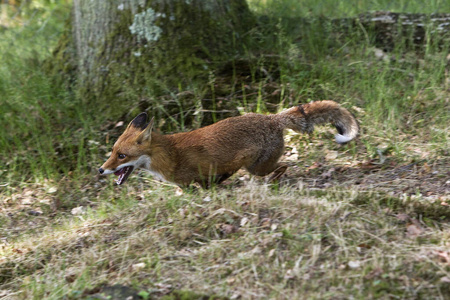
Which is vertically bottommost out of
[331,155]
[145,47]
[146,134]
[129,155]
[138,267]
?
[138,267]

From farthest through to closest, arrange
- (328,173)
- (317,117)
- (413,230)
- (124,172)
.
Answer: (328,173), (317,117), (124,172), (413,230)

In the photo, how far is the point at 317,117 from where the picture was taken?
522cm

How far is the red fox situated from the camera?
16.4 feet

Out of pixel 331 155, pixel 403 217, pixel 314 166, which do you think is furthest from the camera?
pixel 331 155

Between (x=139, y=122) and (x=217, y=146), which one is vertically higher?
(x=139, y=122)

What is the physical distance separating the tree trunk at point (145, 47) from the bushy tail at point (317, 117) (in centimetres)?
185

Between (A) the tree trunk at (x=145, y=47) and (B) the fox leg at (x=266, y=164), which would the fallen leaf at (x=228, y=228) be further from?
(A) the tree trunk at (x=145, y=47)

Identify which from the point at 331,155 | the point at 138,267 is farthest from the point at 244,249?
the point at 331,155

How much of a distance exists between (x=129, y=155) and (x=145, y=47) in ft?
7.51

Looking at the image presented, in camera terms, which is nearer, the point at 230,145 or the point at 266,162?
the point at 230,145

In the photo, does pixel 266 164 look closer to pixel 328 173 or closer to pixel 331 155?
pixel 328 173

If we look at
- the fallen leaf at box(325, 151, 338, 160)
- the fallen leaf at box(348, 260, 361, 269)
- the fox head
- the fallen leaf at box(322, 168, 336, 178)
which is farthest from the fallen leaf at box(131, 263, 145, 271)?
the fallen leaf at box(325, 151, 338, 160)

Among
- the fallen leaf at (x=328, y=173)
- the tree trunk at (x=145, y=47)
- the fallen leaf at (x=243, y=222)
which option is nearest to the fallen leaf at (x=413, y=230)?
the fallen leaf at (x=243, y=222)

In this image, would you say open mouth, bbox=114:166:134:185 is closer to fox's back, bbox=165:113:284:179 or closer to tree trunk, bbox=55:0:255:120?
fox's back, bbox=165:113:284:179
